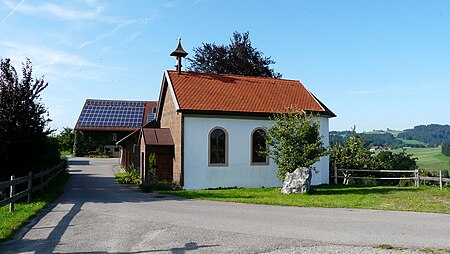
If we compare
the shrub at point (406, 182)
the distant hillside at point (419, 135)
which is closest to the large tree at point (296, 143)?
the shrub at point (406, 182)

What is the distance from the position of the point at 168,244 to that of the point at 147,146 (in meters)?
14.2

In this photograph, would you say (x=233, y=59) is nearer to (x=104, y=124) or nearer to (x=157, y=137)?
(x=157, y=137)

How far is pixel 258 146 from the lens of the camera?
77.6 ft

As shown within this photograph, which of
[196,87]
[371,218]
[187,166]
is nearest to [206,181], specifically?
[187,166]

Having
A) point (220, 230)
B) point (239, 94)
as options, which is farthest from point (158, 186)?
point (220, 230)

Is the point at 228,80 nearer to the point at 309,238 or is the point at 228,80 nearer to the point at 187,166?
the point at 187,166

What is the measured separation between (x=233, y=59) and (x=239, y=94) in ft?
45.6

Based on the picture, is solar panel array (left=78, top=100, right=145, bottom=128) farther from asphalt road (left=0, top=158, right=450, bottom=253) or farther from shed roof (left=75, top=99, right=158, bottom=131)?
asphalt road (left=0, top=158, right=450, bottom=253)

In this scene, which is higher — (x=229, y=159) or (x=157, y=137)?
(x=157, y=137)

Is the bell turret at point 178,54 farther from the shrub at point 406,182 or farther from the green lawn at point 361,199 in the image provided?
the shrub at point 406,182

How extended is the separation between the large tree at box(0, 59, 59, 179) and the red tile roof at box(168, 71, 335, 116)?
7.15 m

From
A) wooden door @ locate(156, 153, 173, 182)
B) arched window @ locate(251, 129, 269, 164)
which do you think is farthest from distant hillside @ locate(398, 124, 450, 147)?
wooden door @ locate(156, 153, 173, 182)

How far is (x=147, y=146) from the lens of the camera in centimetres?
2247

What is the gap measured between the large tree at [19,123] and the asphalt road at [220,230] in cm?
308
